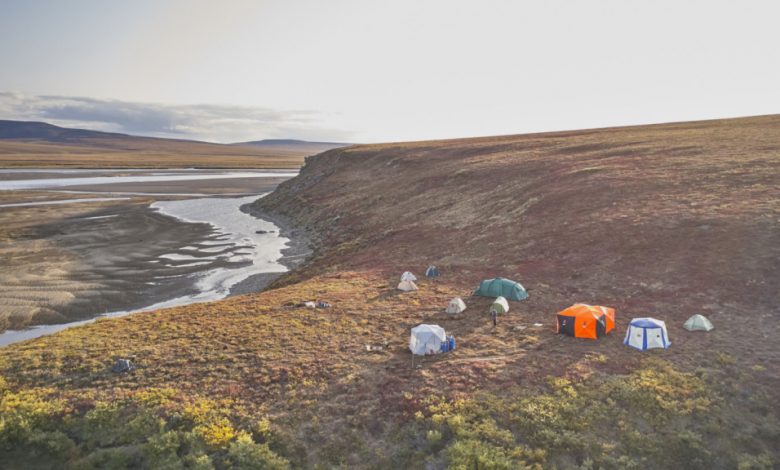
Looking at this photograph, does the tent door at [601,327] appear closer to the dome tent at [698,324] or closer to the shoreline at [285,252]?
the dome tent at [698,324]

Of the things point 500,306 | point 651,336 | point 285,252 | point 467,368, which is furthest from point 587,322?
point 285,252

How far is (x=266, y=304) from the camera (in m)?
33.8

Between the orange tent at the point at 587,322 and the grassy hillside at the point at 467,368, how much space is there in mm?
570

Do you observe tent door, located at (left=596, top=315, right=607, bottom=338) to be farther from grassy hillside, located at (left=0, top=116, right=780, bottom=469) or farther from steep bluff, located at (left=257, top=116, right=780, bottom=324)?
steep bluff, located at (left=257, top=116, right=780, bottom=324)

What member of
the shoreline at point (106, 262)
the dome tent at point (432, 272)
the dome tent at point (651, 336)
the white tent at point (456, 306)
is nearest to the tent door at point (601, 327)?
the dome tent at point (651, 336)

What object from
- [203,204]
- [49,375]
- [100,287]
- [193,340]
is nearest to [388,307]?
[193,340]

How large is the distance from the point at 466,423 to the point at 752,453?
10.3m

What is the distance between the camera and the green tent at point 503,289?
103ft

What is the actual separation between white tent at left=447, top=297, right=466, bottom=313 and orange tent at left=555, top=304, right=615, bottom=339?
6.57 m

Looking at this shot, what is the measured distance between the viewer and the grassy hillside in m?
17.7

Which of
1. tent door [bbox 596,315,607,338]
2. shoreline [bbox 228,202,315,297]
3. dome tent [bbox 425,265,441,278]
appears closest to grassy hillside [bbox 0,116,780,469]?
tent door [bbox 596,315,607,338]

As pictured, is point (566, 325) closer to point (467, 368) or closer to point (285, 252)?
point (467, 368)

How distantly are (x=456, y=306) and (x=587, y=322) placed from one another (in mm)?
8171

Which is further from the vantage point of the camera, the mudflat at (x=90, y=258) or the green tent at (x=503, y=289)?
the mudflat at (x=90, y=258)
